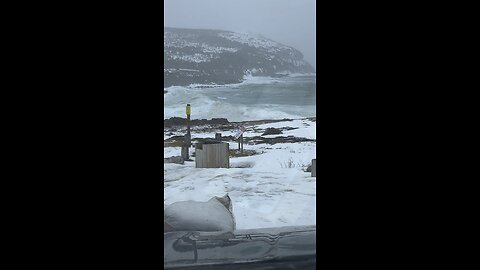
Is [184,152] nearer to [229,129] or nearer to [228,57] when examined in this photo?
[229,129]

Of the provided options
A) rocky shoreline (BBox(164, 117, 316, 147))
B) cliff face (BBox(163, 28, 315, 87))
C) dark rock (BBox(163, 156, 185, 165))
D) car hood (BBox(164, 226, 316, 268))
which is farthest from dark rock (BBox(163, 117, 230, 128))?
car hood (BBox(164, 226, 316, 268))

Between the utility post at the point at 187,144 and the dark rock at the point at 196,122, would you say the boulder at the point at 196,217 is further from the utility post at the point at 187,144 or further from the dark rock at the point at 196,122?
the dark rock at the point at 196,122

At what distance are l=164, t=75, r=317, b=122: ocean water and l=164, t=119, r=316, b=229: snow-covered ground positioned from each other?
163mm

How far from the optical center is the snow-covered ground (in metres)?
2.58

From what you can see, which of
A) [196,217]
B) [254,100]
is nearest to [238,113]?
[254,100]

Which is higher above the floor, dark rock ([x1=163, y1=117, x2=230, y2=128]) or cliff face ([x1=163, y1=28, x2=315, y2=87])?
cliff face ([x1=163, y1=28, x2=315, y2=87])

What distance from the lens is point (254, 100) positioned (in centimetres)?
460

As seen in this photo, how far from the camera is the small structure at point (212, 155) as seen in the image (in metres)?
3.87

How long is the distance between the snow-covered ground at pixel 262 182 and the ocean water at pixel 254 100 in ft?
0.53

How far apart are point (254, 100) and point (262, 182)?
4.15 feet

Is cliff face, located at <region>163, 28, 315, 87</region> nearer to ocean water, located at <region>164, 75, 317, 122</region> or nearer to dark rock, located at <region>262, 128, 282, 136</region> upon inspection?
ocean water, located at <region>164, 75, 317, 122</region>

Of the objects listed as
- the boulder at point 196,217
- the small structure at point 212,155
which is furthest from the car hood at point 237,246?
the small structure at point 212,155
